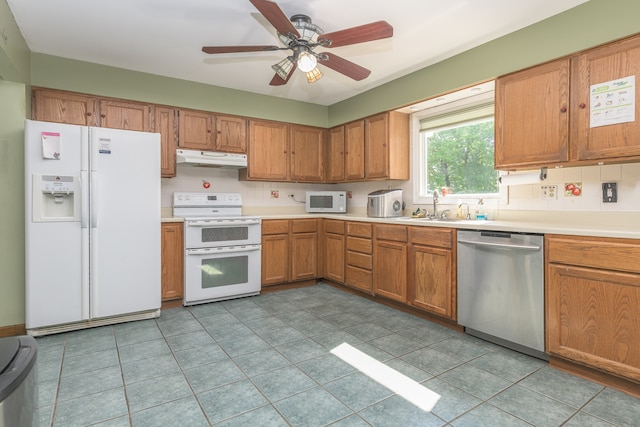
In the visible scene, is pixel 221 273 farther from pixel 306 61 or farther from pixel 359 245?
pixel 306 61

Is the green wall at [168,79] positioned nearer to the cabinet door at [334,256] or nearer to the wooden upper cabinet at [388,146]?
the wooden upper cabinet at [388,146]

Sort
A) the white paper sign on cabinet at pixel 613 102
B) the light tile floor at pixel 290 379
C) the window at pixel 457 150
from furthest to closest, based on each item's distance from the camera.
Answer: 1. the window at pixel 457 150
2. the white paper sign on cabinet at pixel 613 102
3. the light tile floor at pixel 290 379

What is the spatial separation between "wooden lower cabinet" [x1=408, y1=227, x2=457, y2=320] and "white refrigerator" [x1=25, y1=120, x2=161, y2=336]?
7.93 feet

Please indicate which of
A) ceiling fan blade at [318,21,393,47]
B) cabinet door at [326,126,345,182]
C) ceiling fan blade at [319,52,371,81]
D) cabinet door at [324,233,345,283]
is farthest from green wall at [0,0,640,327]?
cabinet door at [324,233,345,283]

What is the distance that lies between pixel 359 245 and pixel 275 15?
258cm

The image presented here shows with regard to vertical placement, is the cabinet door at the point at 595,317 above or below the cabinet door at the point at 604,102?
below

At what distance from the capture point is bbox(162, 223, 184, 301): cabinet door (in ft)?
11.7

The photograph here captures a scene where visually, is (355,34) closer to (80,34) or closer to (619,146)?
(619,146)

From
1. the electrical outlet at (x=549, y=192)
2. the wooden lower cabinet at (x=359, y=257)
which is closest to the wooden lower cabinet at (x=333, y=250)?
the wooden lower cabinet at (x=359, y=257)

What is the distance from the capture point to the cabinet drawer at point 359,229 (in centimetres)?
386

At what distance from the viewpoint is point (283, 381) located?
2.12 m

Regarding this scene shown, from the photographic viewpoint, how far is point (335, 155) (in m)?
4.89

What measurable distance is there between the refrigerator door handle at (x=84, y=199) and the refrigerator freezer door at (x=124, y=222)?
43 mm

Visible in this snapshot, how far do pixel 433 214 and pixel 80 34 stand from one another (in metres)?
3.67
